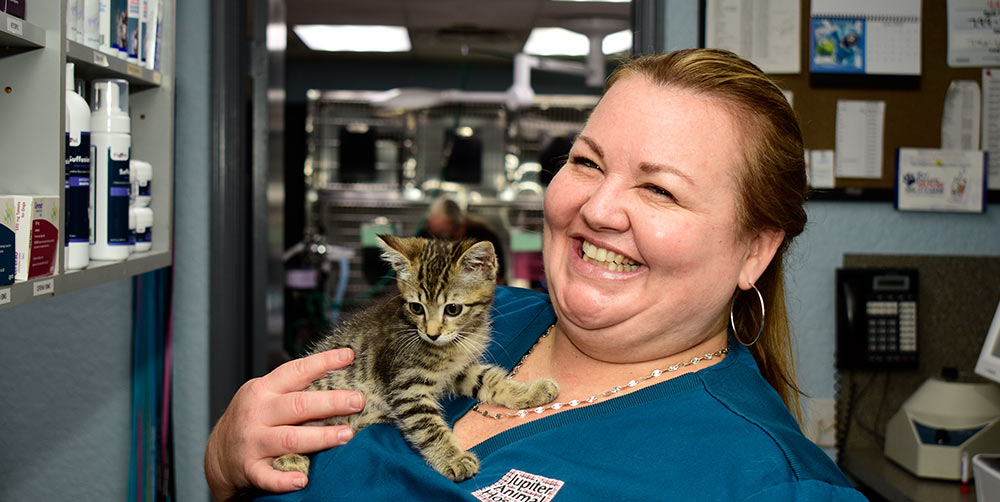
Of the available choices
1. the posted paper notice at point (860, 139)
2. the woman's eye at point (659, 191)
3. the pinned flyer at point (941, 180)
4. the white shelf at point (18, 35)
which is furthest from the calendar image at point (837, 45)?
the white shelf at point (18, 35)

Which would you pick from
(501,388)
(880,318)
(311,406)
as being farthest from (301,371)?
(880,318)

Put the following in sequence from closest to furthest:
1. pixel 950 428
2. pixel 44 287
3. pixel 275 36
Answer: pixel 44 287 < pixel 950 428 < pixel 275 36

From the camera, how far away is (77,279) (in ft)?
5.32

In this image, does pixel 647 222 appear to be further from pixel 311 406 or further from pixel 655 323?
pixel 311 406

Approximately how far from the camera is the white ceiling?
6555 millimetres

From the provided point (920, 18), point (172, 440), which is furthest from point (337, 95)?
point (920, 18)

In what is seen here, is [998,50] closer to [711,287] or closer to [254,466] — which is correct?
[711,287]

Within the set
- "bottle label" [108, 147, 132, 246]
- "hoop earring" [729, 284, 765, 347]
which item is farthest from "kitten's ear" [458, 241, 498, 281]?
"bottle label" [108, 147, 132, 246]

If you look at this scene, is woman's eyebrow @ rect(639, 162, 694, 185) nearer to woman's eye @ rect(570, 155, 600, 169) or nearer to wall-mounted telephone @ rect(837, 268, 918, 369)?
woman's eye @ rect(570, 155, 600, 169)

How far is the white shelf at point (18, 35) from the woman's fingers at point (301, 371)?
0.77 m

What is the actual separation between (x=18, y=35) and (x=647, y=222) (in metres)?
1.18

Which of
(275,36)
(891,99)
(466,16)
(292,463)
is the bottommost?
A: (292,463)

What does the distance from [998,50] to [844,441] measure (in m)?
1.43

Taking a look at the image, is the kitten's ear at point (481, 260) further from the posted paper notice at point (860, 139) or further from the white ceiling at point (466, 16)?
the white ceiling at point (466, 16)
